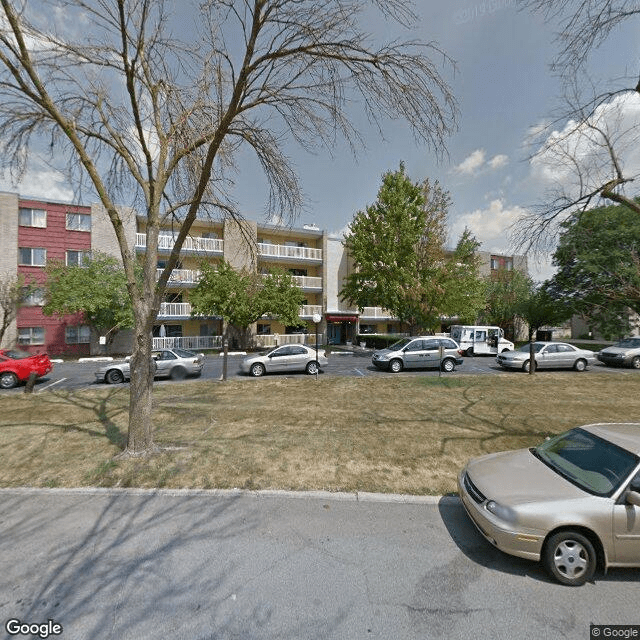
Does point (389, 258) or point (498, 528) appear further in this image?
point (389, 258)

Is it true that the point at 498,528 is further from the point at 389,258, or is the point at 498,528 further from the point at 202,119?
the point at 389,258

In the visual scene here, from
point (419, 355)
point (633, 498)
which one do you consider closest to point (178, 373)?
point (419, 355)

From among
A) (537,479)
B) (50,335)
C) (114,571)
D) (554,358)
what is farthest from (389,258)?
(50,335)

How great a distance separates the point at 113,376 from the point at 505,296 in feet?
115

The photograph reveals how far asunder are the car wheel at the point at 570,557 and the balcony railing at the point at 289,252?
25.2 metres

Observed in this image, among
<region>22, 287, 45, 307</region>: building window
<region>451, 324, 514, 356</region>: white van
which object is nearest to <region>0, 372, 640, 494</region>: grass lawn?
<region>451, 324, 514, 356</region>: white van

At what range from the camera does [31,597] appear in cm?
272

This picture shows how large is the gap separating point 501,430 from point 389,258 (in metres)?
14.5

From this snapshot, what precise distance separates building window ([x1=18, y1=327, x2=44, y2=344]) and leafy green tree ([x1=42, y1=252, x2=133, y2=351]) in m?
2.62

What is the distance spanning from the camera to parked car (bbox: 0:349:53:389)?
1210cm

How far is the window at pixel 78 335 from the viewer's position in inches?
881

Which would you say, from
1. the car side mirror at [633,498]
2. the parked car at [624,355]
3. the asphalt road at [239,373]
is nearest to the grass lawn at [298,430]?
the car side mirror at [633,498]

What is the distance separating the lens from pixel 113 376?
13.0 m

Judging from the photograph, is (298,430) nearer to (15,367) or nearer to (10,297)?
(15,367)
